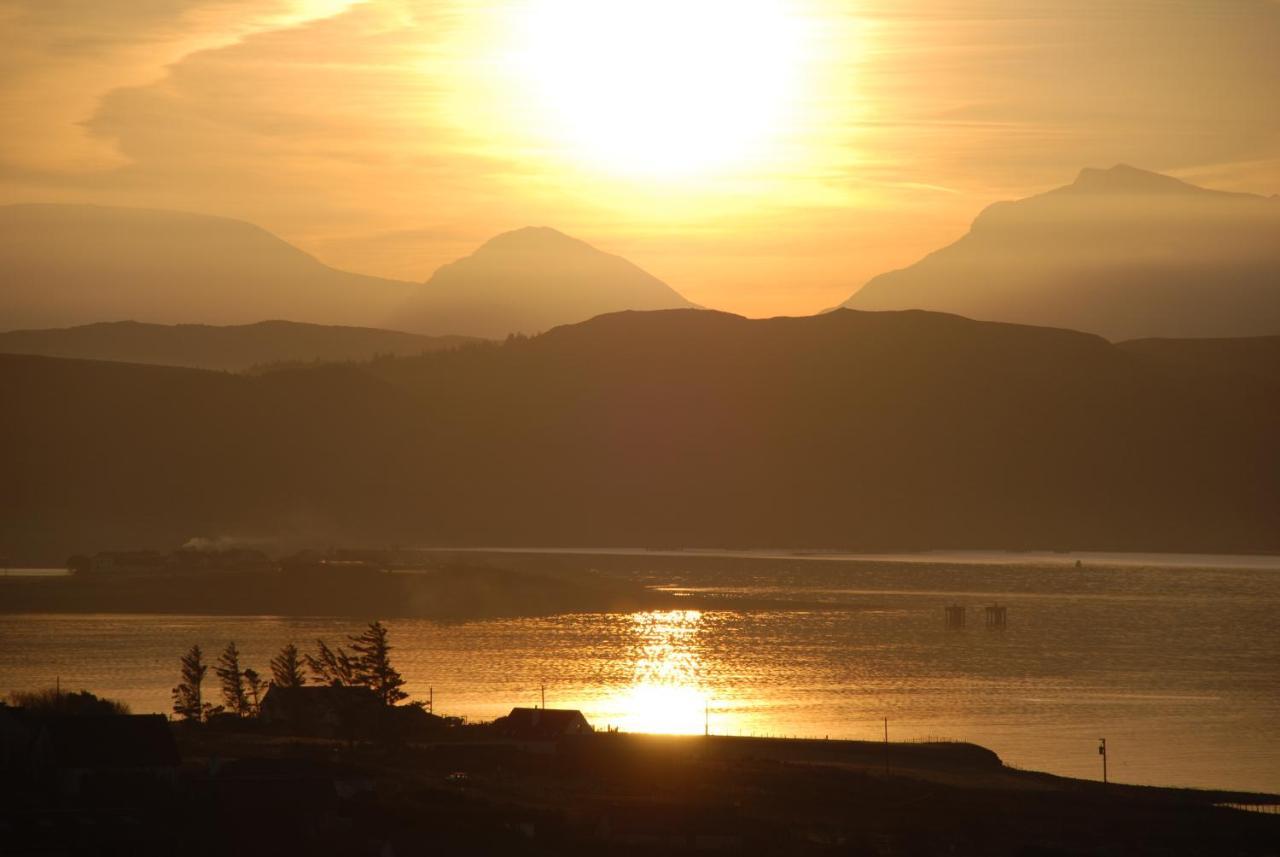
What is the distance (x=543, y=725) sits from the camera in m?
81.6

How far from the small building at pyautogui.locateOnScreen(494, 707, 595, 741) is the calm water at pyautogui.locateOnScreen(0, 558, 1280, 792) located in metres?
15.3

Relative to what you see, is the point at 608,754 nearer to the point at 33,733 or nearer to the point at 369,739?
the point at 369,739

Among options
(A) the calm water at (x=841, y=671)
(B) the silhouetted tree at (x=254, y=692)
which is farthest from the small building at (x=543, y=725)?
(A) the calm water at (x=841, y=671)

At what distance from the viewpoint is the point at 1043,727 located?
3994 inches

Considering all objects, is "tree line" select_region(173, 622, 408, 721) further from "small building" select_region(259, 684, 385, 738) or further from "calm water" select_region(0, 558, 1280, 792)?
"calm water" select_region(0, 558, 1280, 792)

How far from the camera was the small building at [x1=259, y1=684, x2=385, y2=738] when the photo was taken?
84.9m

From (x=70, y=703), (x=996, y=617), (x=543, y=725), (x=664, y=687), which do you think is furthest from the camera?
(x=996, y=617)

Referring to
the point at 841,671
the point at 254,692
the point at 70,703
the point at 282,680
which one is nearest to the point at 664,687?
the point at 841,671

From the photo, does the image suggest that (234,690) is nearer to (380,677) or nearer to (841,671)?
(380,677)

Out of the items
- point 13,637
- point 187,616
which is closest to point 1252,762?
point 13,637

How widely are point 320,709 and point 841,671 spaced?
50077 millimetres

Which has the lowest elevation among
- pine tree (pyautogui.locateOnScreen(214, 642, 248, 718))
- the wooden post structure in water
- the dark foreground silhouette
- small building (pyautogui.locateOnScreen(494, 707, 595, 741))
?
the dark foreground silhouette

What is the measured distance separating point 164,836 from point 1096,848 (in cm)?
3053

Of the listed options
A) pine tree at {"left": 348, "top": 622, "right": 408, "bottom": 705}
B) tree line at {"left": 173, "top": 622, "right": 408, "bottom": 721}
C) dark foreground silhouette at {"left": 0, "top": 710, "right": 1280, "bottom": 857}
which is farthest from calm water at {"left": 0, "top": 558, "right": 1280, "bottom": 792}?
dark foreground silhouette at {"left": 0, "top": 710, "right": 1280, "bottom": 857}
